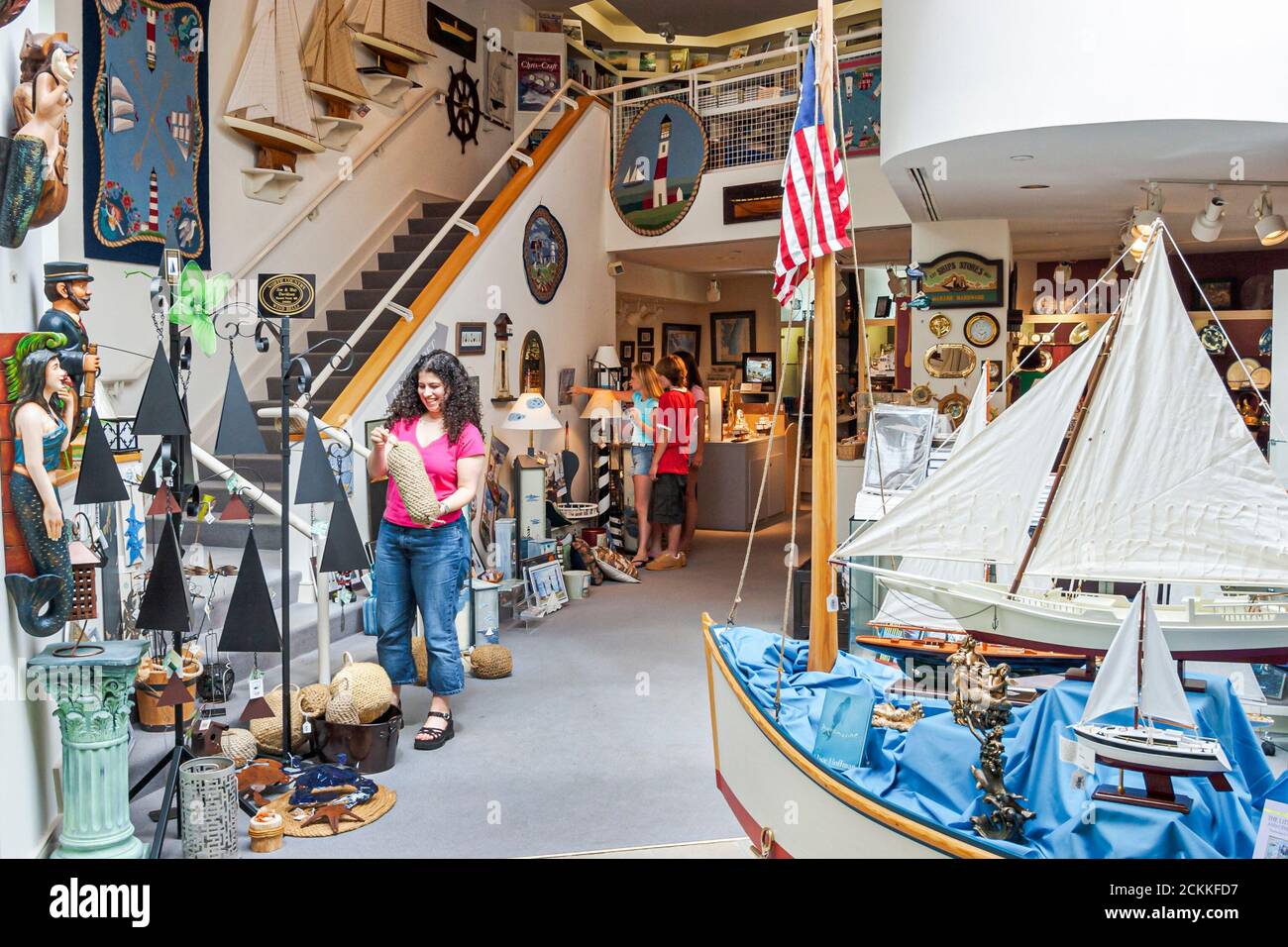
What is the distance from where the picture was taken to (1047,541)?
127 inches

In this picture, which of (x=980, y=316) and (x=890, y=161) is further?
(x=980, y=316)

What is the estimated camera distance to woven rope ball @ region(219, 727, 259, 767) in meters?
4.17

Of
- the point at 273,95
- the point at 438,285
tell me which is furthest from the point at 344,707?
the point at 273,95

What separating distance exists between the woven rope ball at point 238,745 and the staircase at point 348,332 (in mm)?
2330

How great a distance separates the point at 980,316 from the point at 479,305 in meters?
4.00

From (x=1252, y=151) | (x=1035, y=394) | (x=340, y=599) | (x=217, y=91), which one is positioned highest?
(x=217, y=91)

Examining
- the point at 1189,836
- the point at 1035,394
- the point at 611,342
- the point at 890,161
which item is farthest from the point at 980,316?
the point at 1189,836

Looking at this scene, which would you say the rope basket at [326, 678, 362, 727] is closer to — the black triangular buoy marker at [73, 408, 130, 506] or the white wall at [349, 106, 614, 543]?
the black triangular buoy marker at [73, 408, 130, 506]

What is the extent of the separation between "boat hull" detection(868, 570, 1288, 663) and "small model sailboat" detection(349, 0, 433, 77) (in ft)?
21.1

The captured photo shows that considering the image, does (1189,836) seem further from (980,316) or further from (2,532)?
(980,316)

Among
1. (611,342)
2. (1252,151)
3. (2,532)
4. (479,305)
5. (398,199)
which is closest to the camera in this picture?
(2,532)

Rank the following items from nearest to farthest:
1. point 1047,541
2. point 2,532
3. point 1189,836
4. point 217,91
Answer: point 1189,836, point 2,532, point 1047,541, point 217,91

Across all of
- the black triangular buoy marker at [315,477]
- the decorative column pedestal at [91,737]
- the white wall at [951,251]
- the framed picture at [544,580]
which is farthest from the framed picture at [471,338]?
the decorative column pedestal at [91,737]

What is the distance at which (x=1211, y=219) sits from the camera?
630 cm
